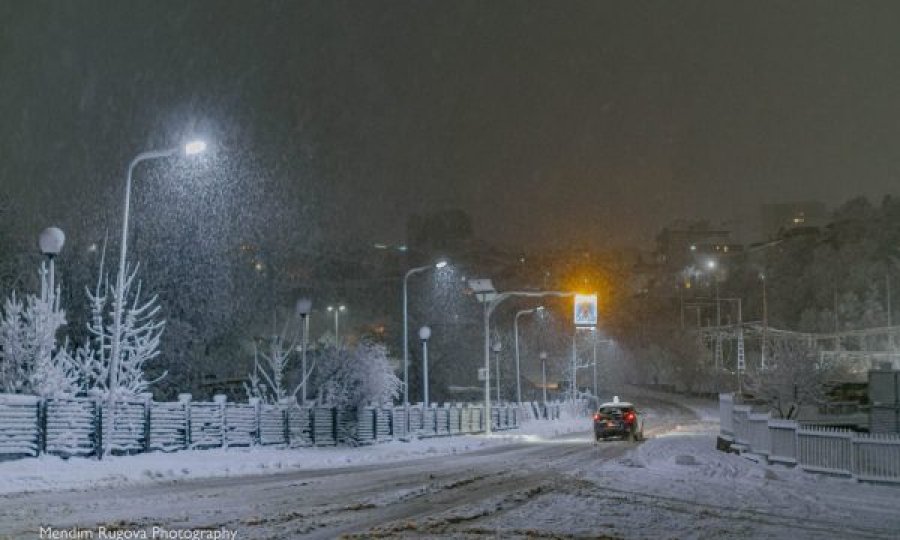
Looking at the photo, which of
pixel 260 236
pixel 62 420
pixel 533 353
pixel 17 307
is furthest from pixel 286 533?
pixel 533 353

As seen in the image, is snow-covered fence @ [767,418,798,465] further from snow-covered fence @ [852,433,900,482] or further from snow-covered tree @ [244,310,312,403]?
snow-covered tree @ [244,310,312,403]

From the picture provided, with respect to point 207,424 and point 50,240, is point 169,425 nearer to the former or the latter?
point 207,424

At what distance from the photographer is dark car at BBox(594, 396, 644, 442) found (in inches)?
1757

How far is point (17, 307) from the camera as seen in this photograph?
97.6 ft

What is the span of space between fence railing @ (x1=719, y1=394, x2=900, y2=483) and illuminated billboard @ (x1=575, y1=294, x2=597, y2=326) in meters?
16.5

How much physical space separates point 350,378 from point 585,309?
12.5 m

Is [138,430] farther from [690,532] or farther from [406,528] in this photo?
[690,532]

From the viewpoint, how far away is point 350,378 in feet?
140

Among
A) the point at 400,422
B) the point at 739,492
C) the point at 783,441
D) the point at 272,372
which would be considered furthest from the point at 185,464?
the point at 272,372

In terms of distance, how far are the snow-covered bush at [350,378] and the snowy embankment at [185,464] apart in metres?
2.27

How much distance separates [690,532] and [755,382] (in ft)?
171

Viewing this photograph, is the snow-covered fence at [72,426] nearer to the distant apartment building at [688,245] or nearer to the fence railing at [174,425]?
the fence railing at [174,425]

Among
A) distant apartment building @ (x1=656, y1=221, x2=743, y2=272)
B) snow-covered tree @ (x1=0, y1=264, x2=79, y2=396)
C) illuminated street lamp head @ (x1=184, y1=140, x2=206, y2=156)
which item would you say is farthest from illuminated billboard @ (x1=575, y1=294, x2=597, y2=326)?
distant apartment building @ (x1=656, y1=221, x2=743, y2=272)

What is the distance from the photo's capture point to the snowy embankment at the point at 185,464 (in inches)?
826
